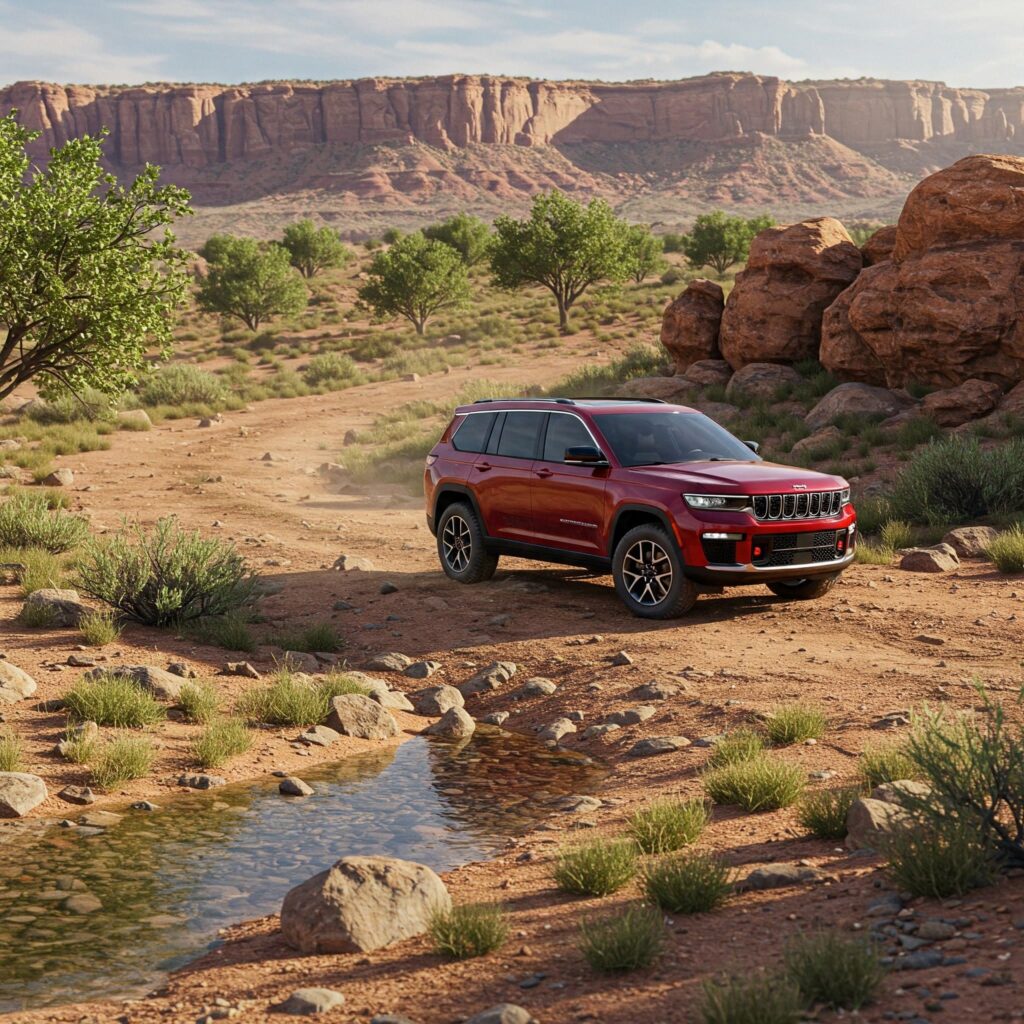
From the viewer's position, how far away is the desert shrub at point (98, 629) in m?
11.2

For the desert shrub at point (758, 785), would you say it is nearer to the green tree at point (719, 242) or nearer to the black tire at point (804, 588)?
the black tire at point (804, 588)

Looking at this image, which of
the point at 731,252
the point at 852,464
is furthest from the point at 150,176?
the point at 731,252

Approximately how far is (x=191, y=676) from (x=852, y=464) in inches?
511

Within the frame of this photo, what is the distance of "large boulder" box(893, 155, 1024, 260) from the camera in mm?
20656

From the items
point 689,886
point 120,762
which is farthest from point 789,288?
point 689,886

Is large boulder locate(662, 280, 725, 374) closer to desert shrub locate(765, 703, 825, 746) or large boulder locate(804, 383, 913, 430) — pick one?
large boulder locate(804, 383, 913, 430)

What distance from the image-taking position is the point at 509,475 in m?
12.8

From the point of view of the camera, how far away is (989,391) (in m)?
20.4

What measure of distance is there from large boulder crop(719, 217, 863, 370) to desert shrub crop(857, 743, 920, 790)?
61.3 feet

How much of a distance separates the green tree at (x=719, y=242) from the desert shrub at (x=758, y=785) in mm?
58506

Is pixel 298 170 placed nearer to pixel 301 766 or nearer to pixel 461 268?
pixel 461 268

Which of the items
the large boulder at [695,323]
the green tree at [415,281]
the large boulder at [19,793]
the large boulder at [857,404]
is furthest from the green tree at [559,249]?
the large boulder at [19,793]

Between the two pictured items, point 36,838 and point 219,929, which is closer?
point 219,929

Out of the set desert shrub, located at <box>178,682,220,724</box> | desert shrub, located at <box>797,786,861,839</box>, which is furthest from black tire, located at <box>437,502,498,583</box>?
desert shrub, located at <box>797,786,861,839</box>
